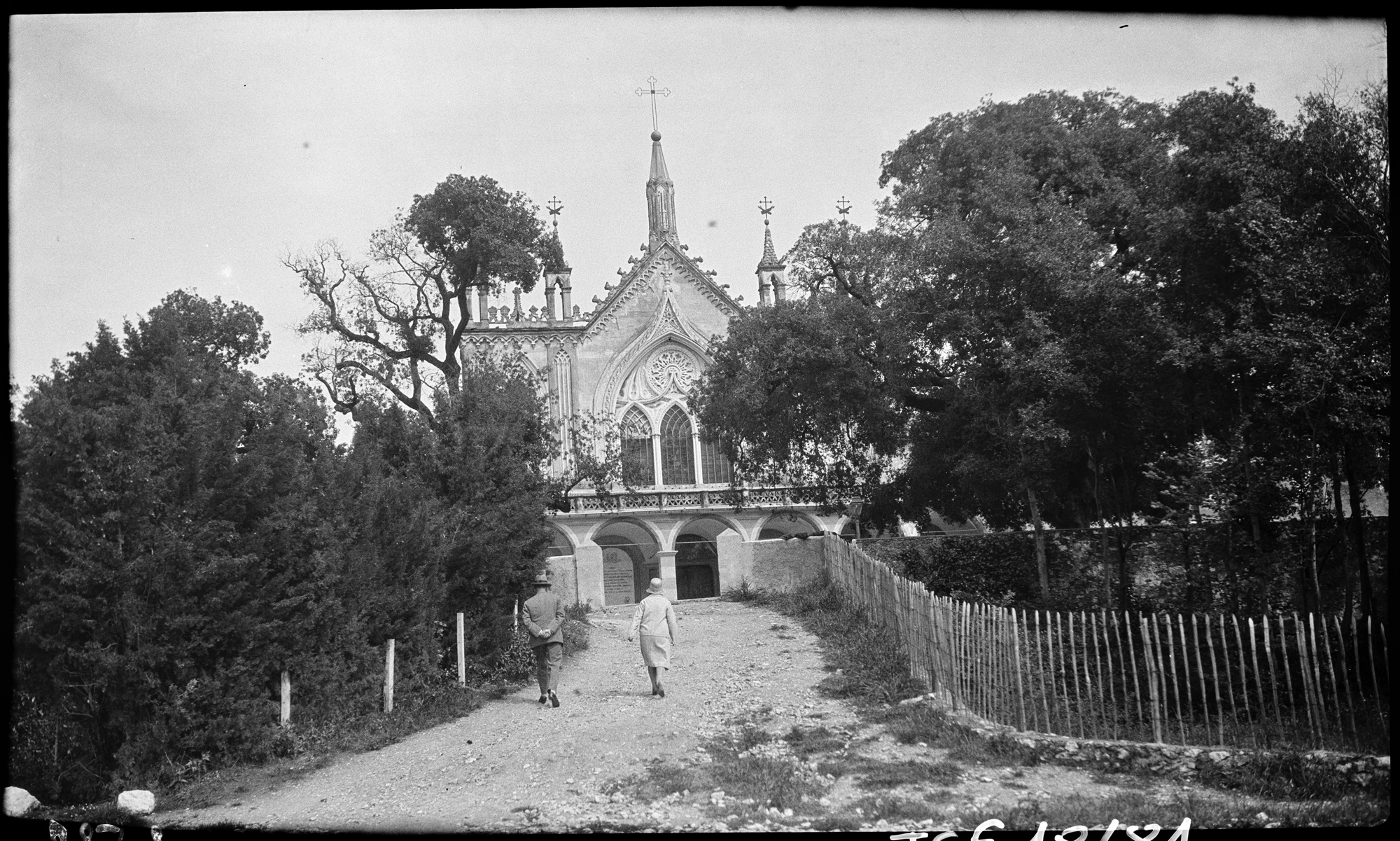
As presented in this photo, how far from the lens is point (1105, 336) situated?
14.7 meters

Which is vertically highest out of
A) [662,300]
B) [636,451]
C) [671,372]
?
[662,300]

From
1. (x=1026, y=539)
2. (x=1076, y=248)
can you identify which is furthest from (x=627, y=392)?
(x=1076, y=248)

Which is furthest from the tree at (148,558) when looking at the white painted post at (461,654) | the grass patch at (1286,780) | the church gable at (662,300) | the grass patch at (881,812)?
the church gable at (662,300)

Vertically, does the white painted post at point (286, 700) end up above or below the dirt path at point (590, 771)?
above

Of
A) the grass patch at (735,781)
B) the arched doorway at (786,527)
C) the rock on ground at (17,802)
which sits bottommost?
the grass patch at (735,781)

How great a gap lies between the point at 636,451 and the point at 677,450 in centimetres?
303

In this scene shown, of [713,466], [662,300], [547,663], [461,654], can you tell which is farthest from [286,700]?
[662,300]

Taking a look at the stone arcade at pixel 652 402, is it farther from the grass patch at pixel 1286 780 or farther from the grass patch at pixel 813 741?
the grass patch at pixel 1286 780

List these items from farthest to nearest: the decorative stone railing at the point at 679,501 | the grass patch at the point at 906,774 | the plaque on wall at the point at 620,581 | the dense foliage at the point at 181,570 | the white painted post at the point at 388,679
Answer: the plaque on wall at the point at 620,581 → the decorative stone railing at the point at 679,501 → the white painted post at the point at 388,679 → the dense foliage at the point at 181,570 → the grass patch at the point at 906,774

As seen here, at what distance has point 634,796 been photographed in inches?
326

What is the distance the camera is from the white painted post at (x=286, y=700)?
10.2 meters

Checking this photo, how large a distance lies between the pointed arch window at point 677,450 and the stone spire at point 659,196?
7.27 meters

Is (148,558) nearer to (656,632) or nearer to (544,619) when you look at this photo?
(544,619)

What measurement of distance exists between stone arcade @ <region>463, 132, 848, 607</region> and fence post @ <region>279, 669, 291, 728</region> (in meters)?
22.0
